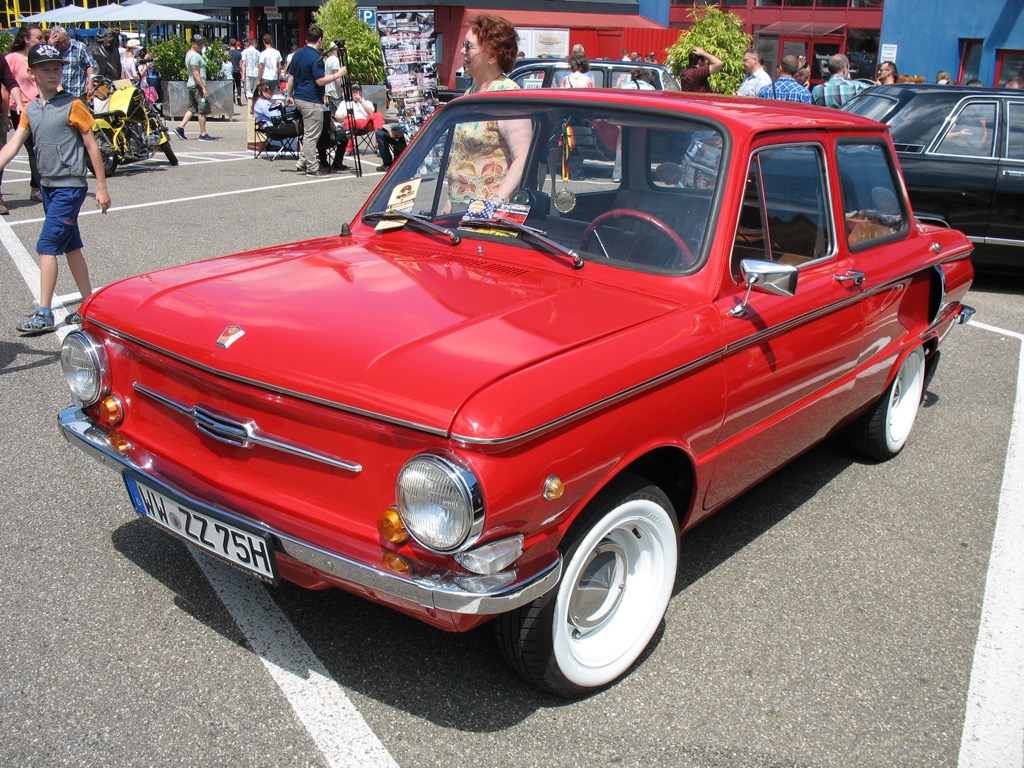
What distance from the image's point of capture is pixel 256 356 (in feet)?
8.95

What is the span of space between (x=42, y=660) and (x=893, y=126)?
8.04 metres

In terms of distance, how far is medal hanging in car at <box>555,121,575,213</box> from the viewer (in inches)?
145

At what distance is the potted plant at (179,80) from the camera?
21.1m

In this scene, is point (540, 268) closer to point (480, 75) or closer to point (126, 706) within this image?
point (126, 706)

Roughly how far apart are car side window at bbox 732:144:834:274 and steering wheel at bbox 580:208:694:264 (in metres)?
0.18

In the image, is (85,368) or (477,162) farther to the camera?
(477,162)

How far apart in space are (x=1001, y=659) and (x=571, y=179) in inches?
91.5

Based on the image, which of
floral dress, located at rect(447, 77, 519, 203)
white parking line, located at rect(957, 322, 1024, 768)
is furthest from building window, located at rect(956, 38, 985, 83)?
floral dress, located at rect(447, 77, 519, 203)

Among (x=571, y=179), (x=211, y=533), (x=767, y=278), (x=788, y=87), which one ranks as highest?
(x=788, y=87)

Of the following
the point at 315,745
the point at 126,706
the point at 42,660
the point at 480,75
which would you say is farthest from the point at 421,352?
the point at 480,75

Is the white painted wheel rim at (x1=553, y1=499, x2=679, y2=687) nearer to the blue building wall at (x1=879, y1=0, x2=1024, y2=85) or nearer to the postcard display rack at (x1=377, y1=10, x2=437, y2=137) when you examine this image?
the postcard display rack at (x1=377, y1=10, x2=437, y2=137)

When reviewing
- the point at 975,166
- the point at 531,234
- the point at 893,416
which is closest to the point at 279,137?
the point at 975,166

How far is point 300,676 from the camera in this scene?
2.98m

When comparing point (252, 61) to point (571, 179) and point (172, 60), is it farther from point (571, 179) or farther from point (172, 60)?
point (571, 179)
